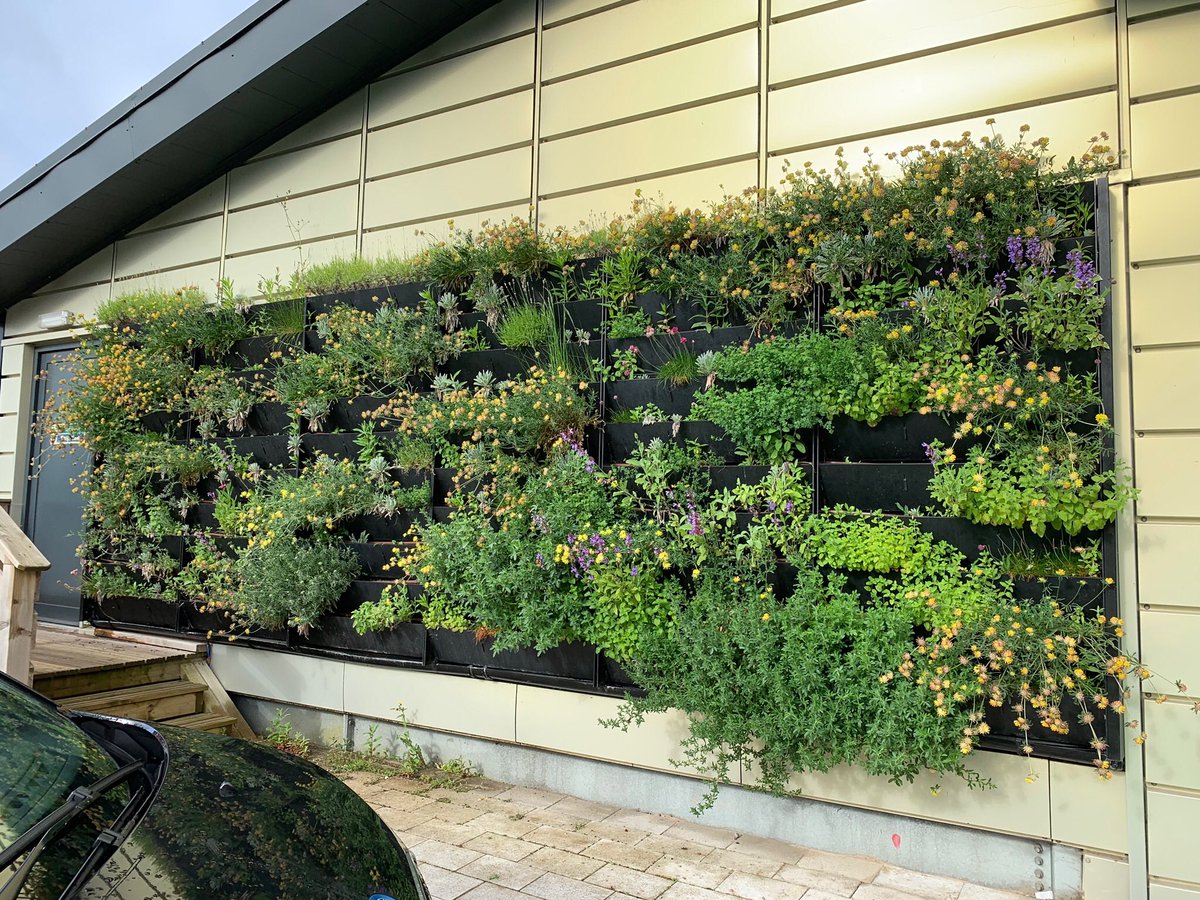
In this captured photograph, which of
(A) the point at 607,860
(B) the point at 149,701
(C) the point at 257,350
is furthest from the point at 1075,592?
(B) the point at 149,701

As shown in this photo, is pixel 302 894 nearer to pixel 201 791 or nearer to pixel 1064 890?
pixel 201 791

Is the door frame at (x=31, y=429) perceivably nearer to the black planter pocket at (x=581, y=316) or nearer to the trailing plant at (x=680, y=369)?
the black planter pocket at (x=581, y=316)

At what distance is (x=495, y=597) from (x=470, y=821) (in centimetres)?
127

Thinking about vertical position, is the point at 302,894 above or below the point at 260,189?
below

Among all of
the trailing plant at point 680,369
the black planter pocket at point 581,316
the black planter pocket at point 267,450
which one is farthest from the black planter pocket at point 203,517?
the trailing plant at point 680,369

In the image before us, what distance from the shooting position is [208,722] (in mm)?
6086

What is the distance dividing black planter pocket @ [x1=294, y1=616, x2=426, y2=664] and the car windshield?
3.15 meters

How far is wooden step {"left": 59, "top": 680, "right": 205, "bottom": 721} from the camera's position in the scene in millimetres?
5680

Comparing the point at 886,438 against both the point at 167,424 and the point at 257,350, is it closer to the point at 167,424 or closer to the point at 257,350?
the point at 257,350

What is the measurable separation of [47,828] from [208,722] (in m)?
4.69

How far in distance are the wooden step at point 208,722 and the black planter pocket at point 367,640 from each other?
80cm

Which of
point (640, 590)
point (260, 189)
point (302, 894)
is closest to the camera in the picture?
point (302, 894)

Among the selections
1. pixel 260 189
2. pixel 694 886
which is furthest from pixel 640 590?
pixel 260 189

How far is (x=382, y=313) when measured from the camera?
19.2ft
